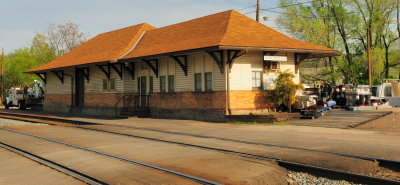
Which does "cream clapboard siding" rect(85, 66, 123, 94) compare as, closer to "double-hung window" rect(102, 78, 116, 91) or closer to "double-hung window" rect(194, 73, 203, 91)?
"double-hung window" rect(102, 78, 116, 91)

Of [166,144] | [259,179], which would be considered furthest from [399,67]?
[259,179]

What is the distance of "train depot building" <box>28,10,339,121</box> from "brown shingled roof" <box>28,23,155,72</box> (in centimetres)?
16

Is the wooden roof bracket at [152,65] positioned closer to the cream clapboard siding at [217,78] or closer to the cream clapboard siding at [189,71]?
the cream clapboard siding at [189,71]

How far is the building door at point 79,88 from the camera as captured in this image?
97.9 feet

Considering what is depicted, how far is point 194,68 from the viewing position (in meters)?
20.5

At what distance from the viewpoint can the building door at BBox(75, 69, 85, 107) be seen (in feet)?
97.9

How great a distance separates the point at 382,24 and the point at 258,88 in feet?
76.6

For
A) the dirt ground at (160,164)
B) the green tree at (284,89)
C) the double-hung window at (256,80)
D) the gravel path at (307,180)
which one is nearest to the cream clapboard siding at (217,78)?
the double-hung window at (256,80)

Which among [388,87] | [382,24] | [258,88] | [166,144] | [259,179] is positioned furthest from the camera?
[382,24]

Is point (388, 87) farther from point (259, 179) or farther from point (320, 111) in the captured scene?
point (259, 179)

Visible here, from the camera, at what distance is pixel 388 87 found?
29.3 m

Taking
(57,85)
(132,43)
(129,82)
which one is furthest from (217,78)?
(57,85)

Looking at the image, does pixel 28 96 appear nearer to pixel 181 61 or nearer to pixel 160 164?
pixel 181 61

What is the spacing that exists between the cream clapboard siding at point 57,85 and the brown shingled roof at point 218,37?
28.9 ft
